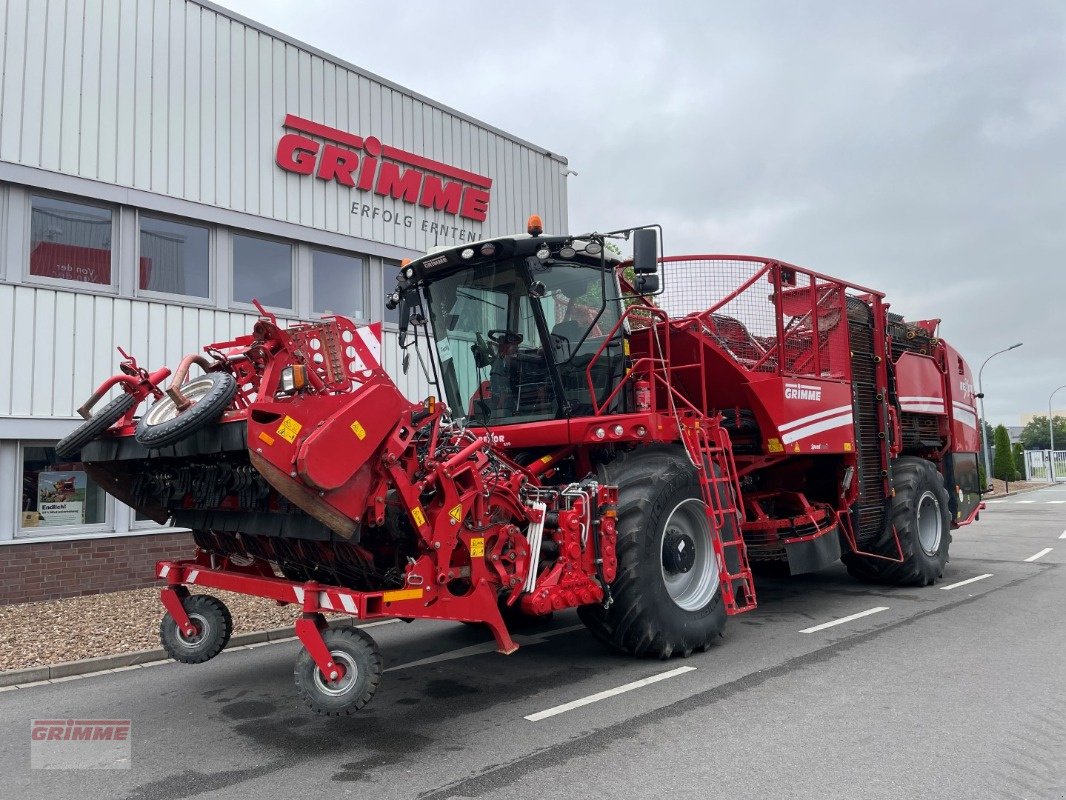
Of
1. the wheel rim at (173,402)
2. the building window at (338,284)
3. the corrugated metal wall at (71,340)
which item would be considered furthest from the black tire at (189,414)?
the building window at (338,284)

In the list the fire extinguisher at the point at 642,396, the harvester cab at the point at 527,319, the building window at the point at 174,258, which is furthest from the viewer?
the building window at the point at 174,258

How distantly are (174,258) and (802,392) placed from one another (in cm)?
791

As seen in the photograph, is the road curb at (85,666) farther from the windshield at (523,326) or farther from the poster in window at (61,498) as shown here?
the poster in window at (61,498)

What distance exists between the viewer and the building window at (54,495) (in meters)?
9.02

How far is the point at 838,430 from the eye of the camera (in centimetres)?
792

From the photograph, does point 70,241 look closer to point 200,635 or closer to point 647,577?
point 200,635

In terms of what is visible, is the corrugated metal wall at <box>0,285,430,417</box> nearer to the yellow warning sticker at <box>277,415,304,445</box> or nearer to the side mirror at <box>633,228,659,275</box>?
the side mirror at <box>633,228,659,275</box>

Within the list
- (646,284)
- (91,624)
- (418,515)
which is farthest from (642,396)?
(91,624)

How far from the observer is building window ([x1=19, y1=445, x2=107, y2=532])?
9023mm

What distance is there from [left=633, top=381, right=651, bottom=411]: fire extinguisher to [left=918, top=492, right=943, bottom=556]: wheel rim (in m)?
4.63

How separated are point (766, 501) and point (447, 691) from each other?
4.09 meters

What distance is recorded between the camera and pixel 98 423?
14.8 feet

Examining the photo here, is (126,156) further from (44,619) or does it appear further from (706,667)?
(706,667)

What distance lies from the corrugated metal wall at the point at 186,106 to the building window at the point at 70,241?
45cm
